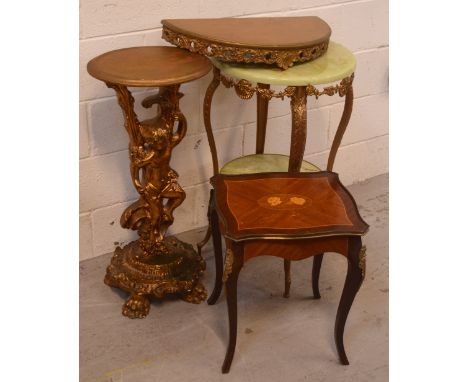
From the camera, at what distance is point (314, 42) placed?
2314 mm

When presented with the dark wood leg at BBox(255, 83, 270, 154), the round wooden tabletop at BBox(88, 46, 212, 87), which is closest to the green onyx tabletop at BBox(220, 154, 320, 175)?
the dark wood leg at BBox(255, 83, 270, 154)

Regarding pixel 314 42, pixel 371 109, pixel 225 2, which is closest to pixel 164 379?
pixel 314 42

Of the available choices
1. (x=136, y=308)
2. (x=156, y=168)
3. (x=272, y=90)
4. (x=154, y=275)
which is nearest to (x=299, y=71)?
(x=272, y=90)

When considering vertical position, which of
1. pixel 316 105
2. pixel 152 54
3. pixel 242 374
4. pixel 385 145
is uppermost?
pixel 152 54

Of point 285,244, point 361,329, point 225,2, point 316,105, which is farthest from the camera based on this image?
point 316,105

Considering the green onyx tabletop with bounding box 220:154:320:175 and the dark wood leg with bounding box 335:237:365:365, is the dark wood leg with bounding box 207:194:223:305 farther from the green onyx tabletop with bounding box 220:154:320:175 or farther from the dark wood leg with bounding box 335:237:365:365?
the dark wood leg with bounding box 335:237:365:365

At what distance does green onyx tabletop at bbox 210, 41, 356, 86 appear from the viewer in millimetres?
2225

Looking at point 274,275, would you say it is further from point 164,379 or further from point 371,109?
point 371,109

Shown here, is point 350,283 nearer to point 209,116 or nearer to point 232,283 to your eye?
point 232,283

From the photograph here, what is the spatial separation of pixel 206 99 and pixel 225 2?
16.3 inches

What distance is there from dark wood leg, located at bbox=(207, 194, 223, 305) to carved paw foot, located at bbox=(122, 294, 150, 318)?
0.76ft

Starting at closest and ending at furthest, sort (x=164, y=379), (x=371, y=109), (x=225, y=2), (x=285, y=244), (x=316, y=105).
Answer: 1. (x=285, y=244)
2. (x=164, y=379)
3. (x=225, y=2)
4. (x=316, y=105)
5. (x=371, y=109)

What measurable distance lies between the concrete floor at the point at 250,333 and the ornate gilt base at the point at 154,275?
4 centimetres

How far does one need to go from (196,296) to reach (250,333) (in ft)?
0.85
